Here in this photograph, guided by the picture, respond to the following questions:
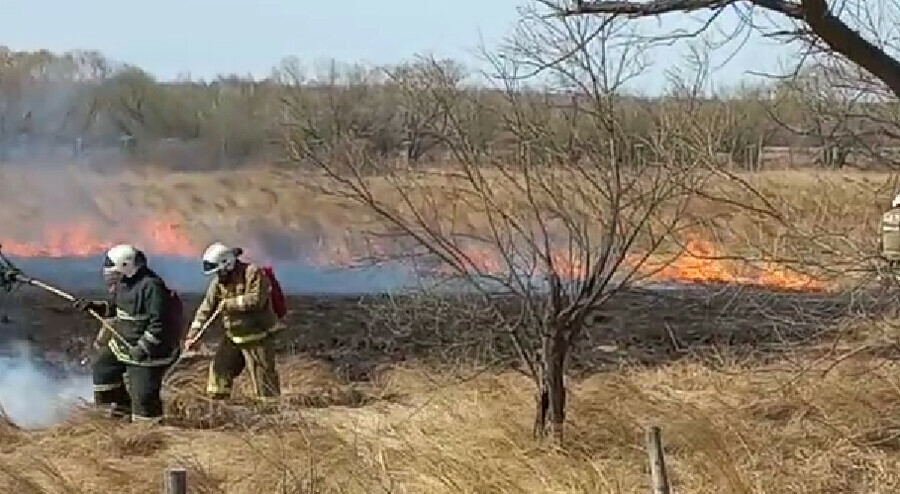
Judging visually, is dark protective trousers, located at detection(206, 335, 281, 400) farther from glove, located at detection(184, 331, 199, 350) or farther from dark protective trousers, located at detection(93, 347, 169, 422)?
dark protective trousers, located at detection(93, 347, 169, 422)

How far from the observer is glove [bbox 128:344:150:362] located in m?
9.99

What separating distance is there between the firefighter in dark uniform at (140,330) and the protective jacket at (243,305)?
0.88 m

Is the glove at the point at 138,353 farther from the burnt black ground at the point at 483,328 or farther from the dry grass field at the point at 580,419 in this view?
the burnt black ground at the point at 483,328

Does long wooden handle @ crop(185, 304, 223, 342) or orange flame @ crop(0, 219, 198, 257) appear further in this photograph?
orange flame @ crop(0, 219, 198, 257)

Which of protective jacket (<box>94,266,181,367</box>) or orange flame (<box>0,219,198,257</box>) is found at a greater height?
protective jacket (<box>94,266,181,367</box>)

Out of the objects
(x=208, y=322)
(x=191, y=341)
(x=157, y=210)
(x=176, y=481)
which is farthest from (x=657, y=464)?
(x=157, y=210)

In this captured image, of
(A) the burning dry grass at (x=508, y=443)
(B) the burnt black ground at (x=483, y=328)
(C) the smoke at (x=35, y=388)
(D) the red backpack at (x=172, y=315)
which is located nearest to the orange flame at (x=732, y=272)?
(B) the burnt black ground at (x=483, y=328)

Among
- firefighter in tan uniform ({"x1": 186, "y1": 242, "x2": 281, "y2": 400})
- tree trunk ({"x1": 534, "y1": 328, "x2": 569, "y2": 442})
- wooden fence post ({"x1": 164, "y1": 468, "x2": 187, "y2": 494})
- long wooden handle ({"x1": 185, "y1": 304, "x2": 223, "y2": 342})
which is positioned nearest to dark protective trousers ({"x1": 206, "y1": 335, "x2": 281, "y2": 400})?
firefighter in tan uniform ({"x1": 186, "y1": 242, "x2": 281, "y2": 400})

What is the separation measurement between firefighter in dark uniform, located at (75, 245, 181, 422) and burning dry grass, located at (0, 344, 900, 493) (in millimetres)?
370

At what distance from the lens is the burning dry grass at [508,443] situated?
7.62 metres

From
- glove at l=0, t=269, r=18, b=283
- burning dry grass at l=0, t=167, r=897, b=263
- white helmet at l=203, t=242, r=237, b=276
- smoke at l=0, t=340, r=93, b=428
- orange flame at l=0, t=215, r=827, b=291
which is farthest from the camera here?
burning dry grass at l=0, t=167, r=897, b=263

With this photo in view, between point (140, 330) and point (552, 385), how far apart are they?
2.80 meters

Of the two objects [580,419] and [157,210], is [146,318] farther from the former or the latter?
[157,210]

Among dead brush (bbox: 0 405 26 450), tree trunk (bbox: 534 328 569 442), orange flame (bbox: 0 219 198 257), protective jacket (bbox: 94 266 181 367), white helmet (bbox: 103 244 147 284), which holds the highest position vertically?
white helmet (bbox: 103 244 147 284)
